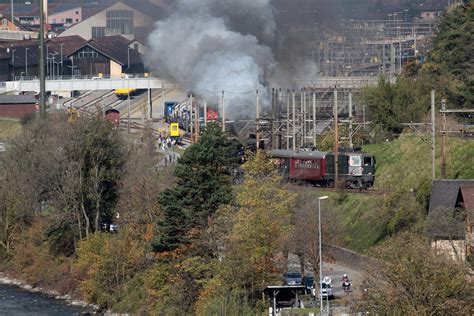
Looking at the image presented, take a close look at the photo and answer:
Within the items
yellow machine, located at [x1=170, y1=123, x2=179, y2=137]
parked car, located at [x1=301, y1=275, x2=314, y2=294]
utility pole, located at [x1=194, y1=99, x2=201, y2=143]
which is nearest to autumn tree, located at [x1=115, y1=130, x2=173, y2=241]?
parked car, located at [x1=301, y1=275, x2=314, y2=294]

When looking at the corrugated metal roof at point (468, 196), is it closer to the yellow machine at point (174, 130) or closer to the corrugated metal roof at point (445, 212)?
the corrugated metal roof at point (445, 212)

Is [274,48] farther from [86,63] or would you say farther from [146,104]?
[86,63]

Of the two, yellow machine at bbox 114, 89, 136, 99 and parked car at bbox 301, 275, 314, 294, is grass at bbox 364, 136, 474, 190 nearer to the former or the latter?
parked car at bbox 301, 275, 314, 294

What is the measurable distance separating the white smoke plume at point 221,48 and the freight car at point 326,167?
17.2 meters

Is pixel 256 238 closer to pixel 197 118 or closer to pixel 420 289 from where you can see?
pixel 420 289

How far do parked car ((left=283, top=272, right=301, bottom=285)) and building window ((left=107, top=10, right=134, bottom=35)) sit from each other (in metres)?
80.3

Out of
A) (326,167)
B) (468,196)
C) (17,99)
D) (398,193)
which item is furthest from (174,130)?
(468,196)

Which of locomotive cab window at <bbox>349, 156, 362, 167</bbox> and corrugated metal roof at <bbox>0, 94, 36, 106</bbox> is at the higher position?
corrugated metal roof at <bbox>0, 94, 36, 106</bbox>

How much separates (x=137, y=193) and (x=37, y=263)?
23.5 ft

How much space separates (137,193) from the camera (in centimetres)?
5516

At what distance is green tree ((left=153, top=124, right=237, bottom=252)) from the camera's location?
47.5 metres

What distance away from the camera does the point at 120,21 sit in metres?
134

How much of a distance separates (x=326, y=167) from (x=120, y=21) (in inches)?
2922

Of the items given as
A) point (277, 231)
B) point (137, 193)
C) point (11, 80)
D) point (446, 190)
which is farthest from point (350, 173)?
point (11, 80)
